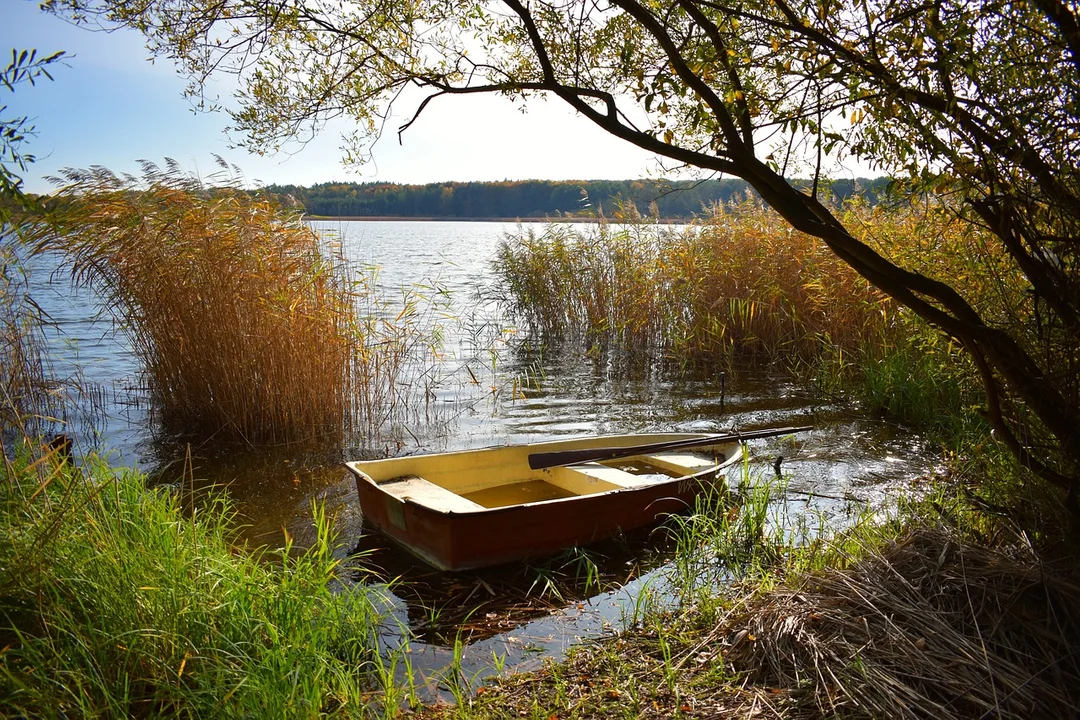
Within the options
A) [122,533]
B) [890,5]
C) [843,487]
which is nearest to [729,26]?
[890,5]

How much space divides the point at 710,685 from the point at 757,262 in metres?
8.61

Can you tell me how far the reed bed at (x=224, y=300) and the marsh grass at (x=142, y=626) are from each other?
3.98 metres

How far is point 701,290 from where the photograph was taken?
11.3 meters

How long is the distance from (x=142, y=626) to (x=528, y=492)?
3.54m

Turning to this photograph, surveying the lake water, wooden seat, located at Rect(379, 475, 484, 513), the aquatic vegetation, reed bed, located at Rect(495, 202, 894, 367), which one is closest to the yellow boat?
wooden seat, located at Rect(379, 475, 484, 513)

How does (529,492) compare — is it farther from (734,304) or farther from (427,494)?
(734,304)

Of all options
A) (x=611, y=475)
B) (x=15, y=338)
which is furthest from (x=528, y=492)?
(x=15, y=338)

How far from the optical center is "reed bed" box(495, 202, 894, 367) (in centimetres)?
1032

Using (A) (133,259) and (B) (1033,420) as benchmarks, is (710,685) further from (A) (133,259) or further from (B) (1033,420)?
(A) (133,259)

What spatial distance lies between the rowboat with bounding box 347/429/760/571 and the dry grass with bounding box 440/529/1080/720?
132cm

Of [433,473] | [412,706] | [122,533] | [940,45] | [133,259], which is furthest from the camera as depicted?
[133,259]

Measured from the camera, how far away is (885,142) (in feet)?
10.8

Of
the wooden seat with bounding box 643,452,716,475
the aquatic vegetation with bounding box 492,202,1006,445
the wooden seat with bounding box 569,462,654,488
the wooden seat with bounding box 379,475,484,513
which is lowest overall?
the wooden seat with bounding box 643,452,716,475

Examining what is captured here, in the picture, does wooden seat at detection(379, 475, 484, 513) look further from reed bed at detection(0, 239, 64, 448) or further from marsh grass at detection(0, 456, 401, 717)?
reed bed at detection(0, 239, 64, 448)
